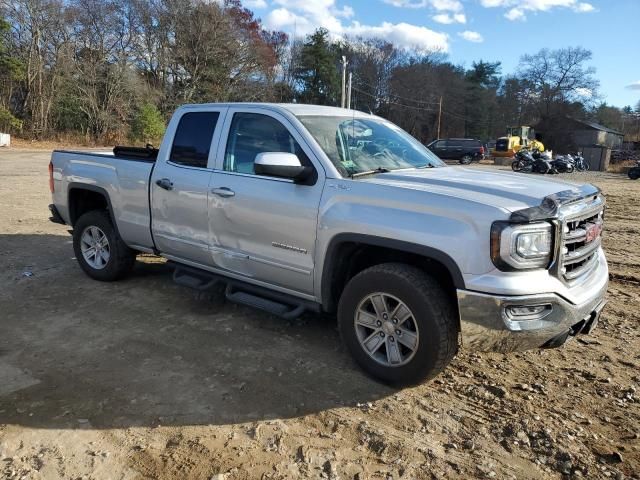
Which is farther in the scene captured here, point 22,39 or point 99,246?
point 22,39

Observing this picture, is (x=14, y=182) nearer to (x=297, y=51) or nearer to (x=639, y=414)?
(x=639, y=414)

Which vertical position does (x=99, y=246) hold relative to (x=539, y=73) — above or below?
below

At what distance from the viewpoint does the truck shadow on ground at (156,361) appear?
329 centimetres

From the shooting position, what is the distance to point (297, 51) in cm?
6650

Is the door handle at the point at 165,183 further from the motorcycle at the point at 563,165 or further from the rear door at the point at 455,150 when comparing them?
the rear door at the point at 455,150

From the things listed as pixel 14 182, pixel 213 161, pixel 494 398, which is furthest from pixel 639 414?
pixel 14 182

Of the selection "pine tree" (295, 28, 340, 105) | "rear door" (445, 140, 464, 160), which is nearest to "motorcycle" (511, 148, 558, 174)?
"rear door" (445, 140, 464, 160)

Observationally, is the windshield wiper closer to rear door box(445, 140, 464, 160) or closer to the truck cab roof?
the truck cab roof

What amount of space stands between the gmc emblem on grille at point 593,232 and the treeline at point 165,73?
3892 centimetres

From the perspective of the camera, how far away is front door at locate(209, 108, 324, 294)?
385 cm

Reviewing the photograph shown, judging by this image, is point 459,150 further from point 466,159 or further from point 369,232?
point 369,232

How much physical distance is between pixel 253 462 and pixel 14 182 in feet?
47.0

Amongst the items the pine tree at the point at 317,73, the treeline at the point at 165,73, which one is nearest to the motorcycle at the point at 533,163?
the treeline at the point at 165,73

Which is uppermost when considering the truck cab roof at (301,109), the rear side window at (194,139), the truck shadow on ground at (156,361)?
the truck cab roof at (301,109)
